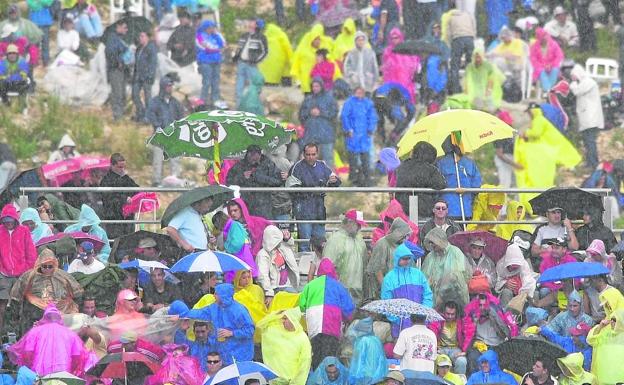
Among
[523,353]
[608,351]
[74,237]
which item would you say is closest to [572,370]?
[523,353]

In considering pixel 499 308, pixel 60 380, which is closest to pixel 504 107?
pixel 499 308

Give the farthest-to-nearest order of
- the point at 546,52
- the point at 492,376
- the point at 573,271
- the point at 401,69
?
the point at 546,52
the point at 401,69
the point at 573,271
the point at 492,376

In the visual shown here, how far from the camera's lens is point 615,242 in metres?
33.8

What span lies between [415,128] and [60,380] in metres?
6.78

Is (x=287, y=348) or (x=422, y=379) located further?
(x=287, y=348)

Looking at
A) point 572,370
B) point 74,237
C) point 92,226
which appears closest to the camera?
point 572,370

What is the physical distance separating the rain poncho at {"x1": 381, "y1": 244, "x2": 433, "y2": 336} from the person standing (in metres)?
12.3

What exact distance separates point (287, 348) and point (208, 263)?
1337mm

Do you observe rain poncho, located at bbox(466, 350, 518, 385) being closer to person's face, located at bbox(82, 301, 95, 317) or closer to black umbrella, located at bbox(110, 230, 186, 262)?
black umbrella, located at bbox(110, 230, 186, 262)

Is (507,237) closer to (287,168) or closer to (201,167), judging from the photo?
(287,168)

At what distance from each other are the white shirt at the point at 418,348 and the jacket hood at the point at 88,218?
4.23 metres

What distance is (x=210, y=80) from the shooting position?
44.7 metres

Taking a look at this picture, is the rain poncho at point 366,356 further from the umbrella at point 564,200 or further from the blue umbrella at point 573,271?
the umbrella at point 564,200

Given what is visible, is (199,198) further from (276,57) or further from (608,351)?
(276,57)
